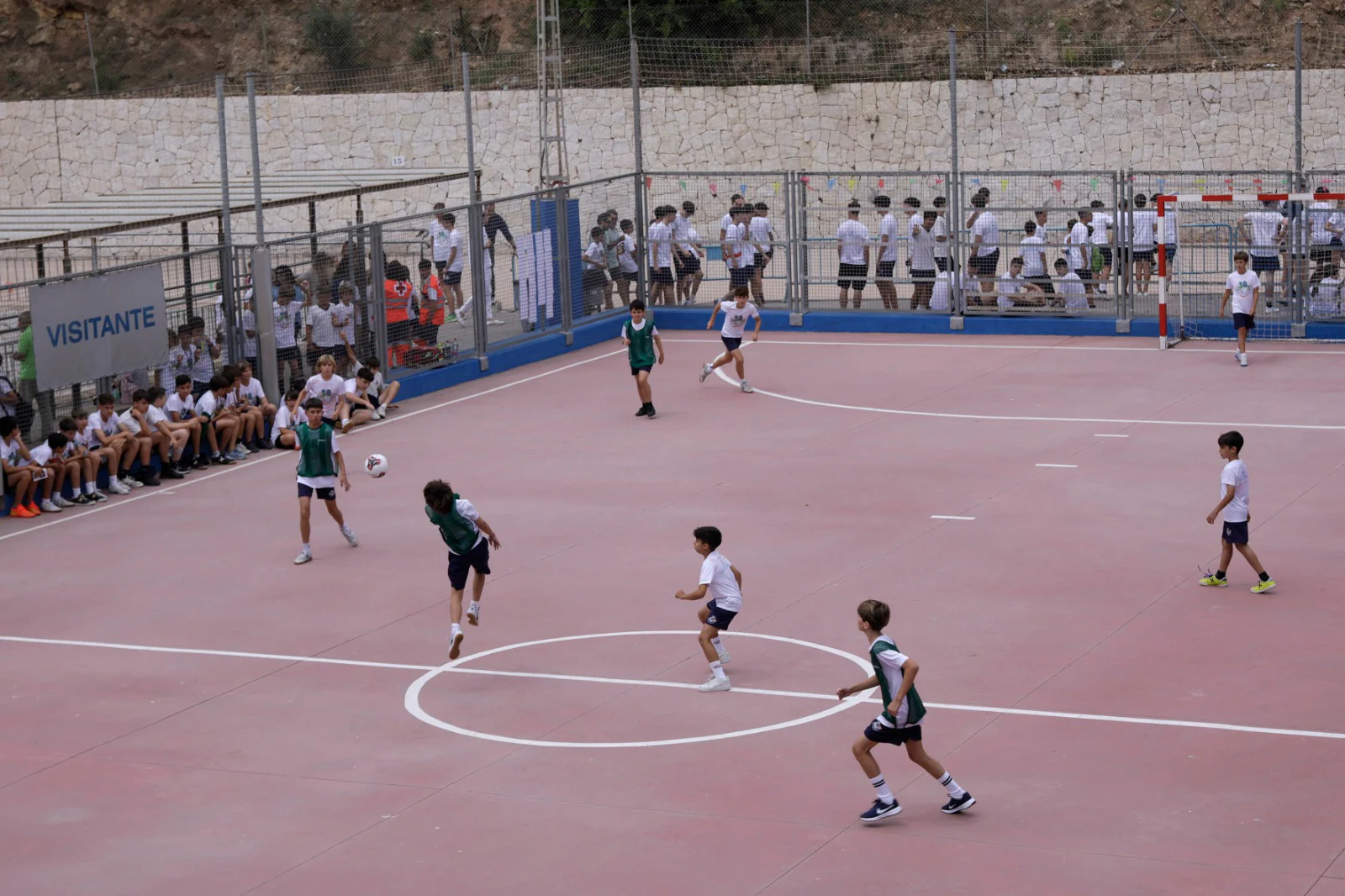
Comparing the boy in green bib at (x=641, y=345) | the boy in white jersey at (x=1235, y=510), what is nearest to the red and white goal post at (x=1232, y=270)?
the boy in green bib at (x=641, y=345)

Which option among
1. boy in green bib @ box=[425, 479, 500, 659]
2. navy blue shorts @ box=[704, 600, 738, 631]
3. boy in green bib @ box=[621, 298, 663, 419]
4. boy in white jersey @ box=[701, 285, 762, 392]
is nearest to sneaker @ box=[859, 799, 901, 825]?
navy blue shorts @ box=[704, 600, 738, 631]

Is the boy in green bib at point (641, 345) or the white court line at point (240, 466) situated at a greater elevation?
the boy in green bib at point (641, 345)

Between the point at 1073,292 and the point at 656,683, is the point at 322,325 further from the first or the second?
the point at 1073,292

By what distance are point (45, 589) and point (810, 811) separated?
9.00 m

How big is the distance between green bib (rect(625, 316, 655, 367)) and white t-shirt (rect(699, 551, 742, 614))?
1012 cm

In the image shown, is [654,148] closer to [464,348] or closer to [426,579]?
[464,348]

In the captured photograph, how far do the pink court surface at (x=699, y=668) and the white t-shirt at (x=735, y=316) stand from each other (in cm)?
157

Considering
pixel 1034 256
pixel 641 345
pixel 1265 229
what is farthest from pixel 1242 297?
pixel 641 345

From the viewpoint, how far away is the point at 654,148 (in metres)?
38.3

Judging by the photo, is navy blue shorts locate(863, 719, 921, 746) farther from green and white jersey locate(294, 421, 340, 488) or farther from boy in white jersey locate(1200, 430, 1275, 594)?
green and white jersey locate(294, 421, 340, 488)

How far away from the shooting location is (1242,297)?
24.3 m

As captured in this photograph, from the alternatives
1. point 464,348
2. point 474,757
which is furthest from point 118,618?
point 464,348

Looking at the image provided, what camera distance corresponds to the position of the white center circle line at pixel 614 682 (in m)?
11.6

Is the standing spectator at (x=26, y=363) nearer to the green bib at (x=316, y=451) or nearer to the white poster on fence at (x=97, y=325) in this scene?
the white poster on fence at (x=97, y=325)
